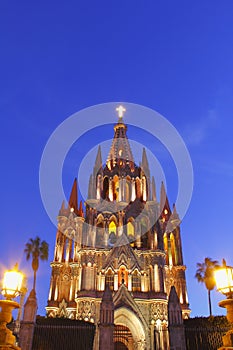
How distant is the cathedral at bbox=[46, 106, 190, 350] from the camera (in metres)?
37.3

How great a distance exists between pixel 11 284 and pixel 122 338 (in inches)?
1280

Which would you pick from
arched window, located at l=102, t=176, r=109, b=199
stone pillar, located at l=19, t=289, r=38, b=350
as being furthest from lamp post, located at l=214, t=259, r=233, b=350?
arched window, located at l=102, t=176, r=109, b=199

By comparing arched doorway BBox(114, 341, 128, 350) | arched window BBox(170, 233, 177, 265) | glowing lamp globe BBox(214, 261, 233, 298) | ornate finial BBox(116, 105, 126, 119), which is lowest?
glowing lamp globe BBox(214, 261, 233, 298)

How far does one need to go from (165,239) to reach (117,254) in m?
9.80

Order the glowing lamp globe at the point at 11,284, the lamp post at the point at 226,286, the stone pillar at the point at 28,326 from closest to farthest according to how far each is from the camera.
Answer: the glowing lamp globe at the point at 11,284 < the lamp post at the point at 226,286 < the stone pillar at the point at 28,326

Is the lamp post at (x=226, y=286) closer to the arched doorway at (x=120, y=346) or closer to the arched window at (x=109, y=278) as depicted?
the arched window at (x=109, y=278)

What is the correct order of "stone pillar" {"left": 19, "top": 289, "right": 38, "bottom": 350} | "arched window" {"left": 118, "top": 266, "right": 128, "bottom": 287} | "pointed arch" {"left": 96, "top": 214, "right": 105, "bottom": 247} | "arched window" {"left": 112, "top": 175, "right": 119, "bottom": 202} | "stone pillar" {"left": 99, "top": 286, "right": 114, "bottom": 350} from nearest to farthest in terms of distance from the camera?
1. "stone pillar" {"left": 19, "top": 289, "right": 38, "bottom": 350}
2. "stone pillar" {"left": 99, "top": 286, "right": 114, "bottom": 350}
3. "arched window" {"left": 118, "top": 266, "right": 128, "bottom": 287}
4. "pointed arch" {"left": 96, "top": 214, "right": 105, "bottom": 247}
5. "arched window" {"left": 112, "top": 175, "right": 119, "bottom": 202}

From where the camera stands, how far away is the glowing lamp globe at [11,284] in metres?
10.2

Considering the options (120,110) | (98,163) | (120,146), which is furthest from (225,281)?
(120,110)

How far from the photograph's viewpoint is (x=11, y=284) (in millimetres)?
10258

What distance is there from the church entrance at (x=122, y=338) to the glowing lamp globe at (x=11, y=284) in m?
30.8

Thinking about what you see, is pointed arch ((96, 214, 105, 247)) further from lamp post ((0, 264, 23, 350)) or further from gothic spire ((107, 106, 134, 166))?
lamp post ((0, 264, 23, 350))

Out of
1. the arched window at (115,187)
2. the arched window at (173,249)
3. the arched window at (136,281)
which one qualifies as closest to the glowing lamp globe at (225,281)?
the arched window at (136,281)

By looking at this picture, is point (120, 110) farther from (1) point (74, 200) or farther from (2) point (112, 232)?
(2) point (112, 232)
